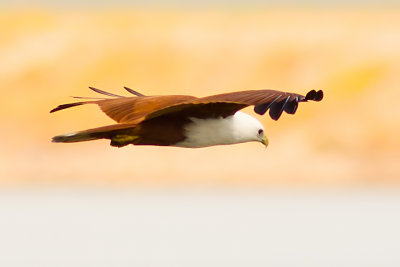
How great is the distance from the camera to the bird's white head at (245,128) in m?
12.0

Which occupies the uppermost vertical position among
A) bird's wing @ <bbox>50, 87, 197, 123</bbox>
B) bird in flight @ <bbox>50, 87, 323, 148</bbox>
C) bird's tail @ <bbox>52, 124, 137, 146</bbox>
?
bird's wing @ <bbox>50, 87, 197, 123</bbox>

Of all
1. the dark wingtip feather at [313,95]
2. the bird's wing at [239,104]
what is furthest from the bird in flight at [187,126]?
the dark wingtip feather at [313,95]

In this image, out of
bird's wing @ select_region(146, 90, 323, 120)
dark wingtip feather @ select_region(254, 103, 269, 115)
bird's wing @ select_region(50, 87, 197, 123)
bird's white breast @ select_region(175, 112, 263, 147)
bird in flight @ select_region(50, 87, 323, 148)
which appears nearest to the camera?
bird's wing @ select_region(146, 90, 323, 120)

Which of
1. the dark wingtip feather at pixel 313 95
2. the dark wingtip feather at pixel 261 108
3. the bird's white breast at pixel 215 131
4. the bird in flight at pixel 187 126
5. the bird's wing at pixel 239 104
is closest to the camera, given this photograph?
the bird's wing at pixel 239 104

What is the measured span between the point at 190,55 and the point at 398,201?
7844 millimetres

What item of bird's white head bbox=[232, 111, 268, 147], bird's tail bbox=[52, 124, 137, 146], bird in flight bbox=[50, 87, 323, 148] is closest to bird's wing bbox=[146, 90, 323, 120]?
bird in flight bbox=[50, 87, 323, 148]

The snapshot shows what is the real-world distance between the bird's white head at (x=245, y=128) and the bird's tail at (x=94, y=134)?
0.80m

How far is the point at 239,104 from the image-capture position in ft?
37.6

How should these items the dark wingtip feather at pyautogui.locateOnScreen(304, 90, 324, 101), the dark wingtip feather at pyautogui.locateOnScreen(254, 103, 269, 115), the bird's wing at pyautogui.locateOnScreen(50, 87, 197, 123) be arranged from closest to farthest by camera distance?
1. the dark wingtip feather at pyautogui.locateOnScreen(304, 90, 324, 101)
2. the dark wingtip feather at pyautogui.locateOnScreen(254, 103, 269, 115)
3. the bird's wing at pyautogui.locateOnScreen(50, 87, 197, 123)

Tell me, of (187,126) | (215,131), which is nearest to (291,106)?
(215,131)

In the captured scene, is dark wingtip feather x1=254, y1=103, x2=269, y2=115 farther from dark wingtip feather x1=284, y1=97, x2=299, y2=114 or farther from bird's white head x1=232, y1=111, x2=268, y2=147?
bird's white head x1=232, y1=111, x2=268, y2=147

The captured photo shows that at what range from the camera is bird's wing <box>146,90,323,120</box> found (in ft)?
36.8

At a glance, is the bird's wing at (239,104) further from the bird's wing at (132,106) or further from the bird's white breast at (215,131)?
the bird's wing at (132,106)

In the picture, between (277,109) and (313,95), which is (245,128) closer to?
(277,109)
